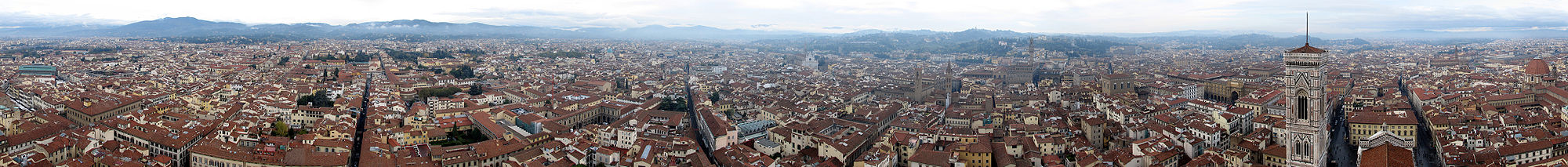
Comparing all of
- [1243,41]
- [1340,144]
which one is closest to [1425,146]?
[1340,144]

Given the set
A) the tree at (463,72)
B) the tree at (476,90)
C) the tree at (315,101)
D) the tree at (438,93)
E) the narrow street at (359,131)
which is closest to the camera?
the narrow street at (359,131)

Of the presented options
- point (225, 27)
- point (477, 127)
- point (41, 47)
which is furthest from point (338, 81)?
point (225, 27)

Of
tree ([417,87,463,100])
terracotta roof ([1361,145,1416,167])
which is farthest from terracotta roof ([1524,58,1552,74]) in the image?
tree ([417,87,463,100])

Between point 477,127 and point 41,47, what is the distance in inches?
1585

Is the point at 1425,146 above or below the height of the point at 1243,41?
below

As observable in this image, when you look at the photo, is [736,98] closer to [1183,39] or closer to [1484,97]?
[1484,97]

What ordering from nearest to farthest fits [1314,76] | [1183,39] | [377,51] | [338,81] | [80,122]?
1. [1314,76]
2. [80,122]
3. [338,81]
4. [377,51]
5. [1183,39]

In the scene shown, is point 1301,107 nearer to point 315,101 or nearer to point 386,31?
point 315,101

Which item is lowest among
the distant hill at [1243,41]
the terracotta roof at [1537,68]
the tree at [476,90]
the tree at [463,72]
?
the tree at [476,90]

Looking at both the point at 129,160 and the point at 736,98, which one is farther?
the point at 736,98

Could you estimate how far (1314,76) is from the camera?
9359mm

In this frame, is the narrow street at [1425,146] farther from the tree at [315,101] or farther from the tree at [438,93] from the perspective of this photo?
the tree at [438,93]

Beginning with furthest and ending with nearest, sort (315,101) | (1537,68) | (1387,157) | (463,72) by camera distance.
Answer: (463,72)
(1537,68)
(315,101)
(1387,157)

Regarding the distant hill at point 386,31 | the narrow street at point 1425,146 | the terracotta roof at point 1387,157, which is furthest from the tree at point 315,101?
the distant hill at point 386,31
